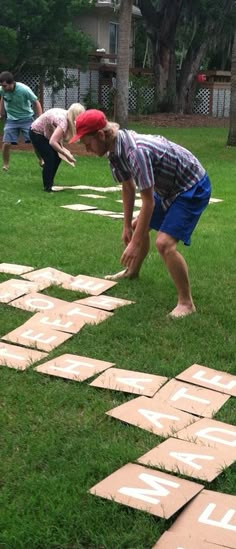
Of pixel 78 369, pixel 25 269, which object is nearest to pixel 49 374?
pixel 78 369

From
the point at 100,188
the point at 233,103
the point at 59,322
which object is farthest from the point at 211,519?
the point at 233,103

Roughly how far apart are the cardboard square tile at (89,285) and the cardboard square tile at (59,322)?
61cm

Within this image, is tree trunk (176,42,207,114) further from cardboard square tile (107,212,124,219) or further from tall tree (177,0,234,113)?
cardboard square tile (107,212,124,219)

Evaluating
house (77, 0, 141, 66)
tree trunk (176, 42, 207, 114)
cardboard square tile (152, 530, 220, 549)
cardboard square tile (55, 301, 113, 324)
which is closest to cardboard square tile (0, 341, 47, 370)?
Answer: cardboard square tile (55, 301, 113, 324)

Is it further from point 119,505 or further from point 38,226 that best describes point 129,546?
point 38,226

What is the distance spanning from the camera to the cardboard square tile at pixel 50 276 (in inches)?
224

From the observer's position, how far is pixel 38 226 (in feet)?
25.5

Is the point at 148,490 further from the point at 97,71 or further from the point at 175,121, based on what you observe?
the point at 97,71

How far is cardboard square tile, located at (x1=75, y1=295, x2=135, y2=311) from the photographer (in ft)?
16.7

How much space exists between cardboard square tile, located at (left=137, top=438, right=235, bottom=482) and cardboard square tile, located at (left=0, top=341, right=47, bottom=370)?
3.99 feet

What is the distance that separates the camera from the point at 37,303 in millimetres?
5137

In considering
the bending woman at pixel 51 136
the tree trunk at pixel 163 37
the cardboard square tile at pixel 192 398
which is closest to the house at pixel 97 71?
the tree trunk at pixel 163 37

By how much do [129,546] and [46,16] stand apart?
71.7 ft

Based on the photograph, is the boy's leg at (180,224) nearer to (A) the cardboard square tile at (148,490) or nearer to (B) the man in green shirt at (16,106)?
(A) the cardboard square tile at (148,490)
